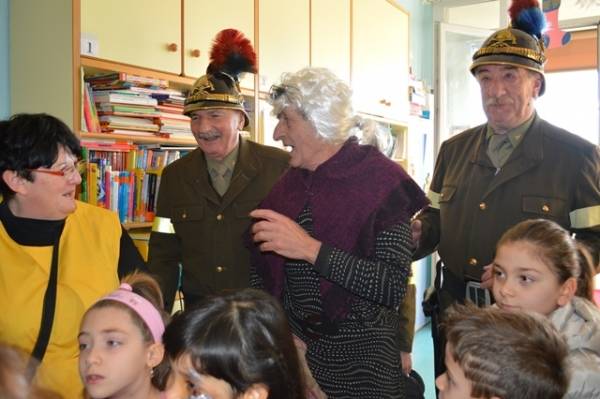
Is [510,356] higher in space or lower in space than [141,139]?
lower

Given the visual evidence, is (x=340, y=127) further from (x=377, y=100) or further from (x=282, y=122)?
(x=377, y=100)

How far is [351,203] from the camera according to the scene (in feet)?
5.41

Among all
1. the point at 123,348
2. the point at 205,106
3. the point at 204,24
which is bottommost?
the point at 123,348

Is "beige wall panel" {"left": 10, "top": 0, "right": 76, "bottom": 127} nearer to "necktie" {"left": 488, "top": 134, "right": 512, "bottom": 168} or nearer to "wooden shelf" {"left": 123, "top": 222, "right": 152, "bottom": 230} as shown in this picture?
"wooden shelf" {"left": 123, "top": 222, "right": 152, "bottom": 230}

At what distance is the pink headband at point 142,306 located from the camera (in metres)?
1.60

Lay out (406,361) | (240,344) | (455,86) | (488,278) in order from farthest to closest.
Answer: (455,86) → (406,361) → (488,278) → (240,344)

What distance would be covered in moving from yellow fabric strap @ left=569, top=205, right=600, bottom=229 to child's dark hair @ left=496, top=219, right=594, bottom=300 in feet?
0.52

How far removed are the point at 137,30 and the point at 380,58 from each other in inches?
101

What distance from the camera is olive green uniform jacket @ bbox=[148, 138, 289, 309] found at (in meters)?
2.24

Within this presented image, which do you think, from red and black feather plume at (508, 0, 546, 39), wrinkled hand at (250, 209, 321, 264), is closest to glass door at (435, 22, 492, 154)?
red and black feather plume at (508, 0, 546, 39)

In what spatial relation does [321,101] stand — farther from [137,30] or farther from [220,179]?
[137,30]

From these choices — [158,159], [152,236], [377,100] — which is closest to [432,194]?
[152,236]

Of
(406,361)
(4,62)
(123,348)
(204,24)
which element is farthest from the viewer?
(204,24)

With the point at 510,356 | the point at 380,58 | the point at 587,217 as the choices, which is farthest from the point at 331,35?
the point at 510,356
